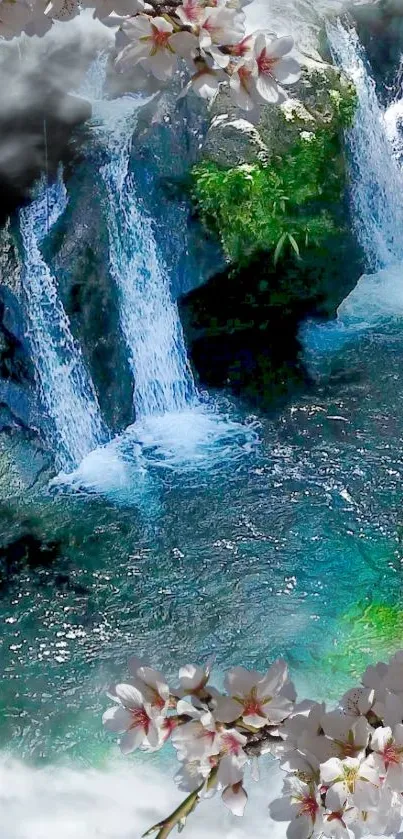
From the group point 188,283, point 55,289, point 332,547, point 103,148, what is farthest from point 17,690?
point 103,148

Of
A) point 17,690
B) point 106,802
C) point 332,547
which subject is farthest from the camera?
point 332,547

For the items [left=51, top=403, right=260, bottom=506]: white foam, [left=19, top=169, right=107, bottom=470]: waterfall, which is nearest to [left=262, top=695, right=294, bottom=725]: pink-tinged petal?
[left=51, top=403, right=260, bottom=506]: white foam

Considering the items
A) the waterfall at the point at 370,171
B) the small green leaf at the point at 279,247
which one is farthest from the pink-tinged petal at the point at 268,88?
the waterfall at the point at 370,171

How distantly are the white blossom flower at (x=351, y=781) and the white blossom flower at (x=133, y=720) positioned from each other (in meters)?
0.10

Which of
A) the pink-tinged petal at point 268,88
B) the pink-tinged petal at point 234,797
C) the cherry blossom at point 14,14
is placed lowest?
the pink-tinged petal at point 234,797

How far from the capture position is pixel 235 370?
2.58 meters

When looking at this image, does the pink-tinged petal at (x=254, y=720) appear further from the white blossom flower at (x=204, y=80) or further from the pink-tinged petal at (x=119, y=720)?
the white blossom flower at (x=204, y=80)

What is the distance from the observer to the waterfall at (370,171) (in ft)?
8.82

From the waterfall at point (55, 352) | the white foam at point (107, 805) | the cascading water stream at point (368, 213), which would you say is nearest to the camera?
the white foam at point (107, 805)

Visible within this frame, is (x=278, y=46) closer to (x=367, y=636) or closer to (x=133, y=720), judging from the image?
(x=133, y=720)

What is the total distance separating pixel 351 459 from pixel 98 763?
1085mm

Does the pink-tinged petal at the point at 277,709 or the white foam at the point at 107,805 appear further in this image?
the white foam at the point at 107,805

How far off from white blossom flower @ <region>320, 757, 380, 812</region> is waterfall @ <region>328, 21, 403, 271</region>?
2548 mm

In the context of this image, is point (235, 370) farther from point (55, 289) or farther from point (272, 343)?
point (55, 289)
